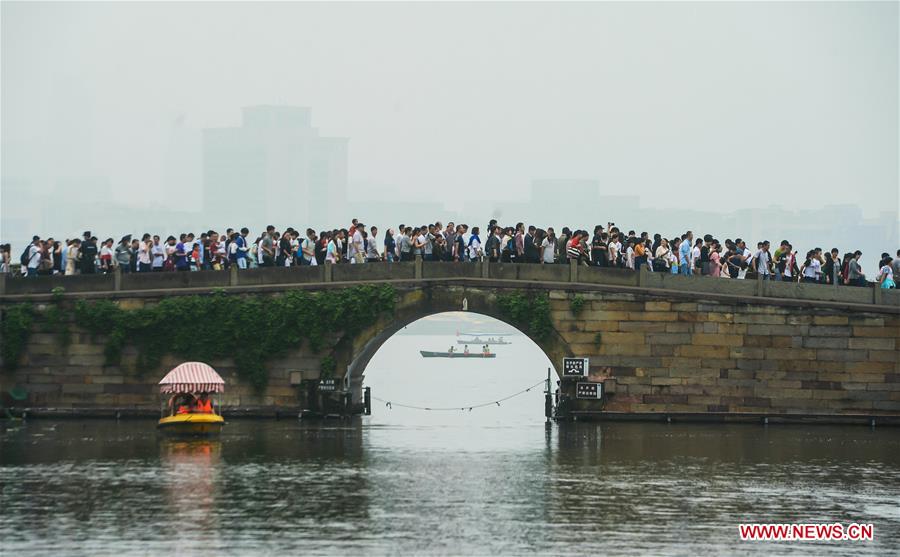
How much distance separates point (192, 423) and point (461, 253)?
10247mm

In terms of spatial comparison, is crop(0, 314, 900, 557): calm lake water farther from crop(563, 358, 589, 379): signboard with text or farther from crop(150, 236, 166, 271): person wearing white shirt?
crop(150, 236, 166, 271): person wearing white shirt

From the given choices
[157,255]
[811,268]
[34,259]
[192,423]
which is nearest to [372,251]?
[157,255]

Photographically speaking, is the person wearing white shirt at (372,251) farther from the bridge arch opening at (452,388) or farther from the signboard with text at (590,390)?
the signboard with text at (590,390)

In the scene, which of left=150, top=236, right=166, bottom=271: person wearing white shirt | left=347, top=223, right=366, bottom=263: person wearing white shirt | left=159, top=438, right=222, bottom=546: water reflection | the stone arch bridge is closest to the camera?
left=159, top=438, right=222, bottom=546: water reflection

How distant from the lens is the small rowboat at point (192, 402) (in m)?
39.8

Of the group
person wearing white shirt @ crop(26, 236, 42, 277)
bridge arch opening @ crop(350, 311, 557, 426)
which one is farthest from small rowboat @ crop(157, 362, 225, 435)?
person wearing white shirt @ crop(26, 236, 42, 277)

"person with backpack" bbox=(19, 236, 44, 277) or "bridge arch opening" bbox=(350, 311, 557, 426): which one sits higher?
"person with backpack" bbox=(19, 236, 44, 277)

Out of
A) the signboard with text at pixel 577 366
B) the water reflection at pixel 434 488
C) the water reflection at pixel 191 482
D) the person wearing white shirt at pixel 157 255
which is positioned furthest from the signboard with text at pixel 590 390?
the person wearing white shirt at pixel 157 255

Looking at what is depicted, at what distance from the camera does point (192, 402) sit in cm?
4109

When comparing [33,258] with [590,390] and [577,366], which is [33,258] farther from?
[590,390]

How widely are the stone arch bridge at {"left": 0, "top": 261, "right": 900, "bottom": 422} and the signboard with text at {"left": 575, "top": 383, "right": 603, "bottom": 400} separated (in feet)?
0.68

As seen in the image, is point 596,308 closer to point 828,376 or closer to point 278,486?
point 828,376

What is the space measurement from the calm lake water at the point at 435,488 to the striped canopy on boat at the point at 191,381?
1558 millimetres

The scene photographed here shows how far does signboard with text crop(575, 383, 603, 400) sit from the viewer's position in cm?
4278
